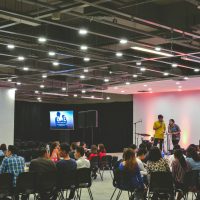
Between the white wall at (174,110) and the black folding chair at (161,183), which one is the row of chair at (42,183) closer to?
the black folding chair at (161,183)

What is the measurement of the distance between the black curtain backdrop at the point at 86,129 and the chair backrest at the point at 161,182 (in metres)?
18.9

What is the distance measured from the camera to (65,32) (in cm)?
1159

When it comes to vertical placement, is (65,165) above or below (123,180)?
above

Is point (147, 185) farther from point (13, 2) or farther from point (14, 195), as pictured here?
point (13, 2)

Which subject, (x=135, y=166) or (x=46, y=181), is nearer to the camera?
(x=135, y=166)

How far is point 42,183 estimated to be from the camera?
782cm

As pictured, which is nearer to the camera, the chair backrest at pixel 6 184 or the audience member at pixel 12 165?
the chair backrest at pixel 6 184

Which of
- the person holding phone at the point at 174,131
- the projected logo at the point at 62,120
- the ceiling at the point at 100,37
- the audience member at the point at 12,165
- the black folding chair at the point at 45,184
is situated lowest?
the black folding chair at the point at 45,184

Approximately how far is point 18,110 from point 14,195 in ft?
75.3

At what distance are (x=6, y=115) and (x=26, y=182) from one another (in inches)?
483

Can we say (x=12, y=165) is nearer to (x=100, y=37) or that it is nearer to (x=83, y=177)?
(x=83, y=177)

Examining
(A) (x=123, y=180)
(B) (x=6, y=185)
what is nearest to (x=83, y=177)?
(A) (x=123, y=180)

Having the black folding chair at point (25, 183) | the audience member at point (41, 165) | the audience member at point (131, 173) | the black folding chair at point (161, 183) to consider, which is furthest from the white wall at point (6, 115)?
the black folding chair at point (161, 183)

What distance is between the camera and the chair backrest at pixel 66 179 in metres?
8.19
